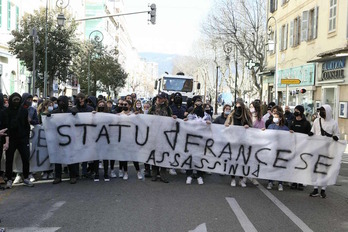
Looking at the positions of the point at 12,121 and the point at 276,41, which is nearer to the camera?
the point at 12,121

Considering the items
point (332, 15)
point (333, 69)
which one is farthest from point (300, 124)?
point (332, 15)

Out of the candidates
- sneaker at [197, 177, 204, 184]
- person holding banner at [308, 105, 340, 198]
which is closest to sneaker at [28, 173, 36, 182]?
sneaker at [197, 177, 204, 184]

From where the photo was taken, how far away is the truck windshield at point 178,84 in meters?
28.9

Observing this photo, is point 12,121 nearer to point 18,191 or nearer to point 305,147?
point 18,191

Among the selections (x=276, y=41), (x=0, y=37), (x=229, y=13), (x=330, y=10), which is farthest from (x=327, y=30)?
(x=0, y=37)

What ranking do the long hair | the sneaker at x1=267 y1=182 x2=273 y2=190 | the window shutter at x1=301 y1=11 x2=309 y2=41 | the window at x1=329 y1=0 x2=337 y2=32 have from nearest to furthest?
the sneaker at x1=267 y1=182 x2=273 y2=190, the long hair, the window at x1=329 y1=0 x2=337 y2=32, the window shutter at x1=301 y1=11 x2=309 y2=41

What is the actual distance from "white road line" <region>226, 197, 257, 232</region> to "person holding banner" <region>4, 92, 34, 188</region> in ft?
13.1

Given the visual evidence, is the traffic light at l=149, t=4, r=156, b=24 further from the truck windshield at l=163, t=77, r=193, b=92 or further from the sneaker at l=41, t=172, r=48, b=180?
the sneaker at l=41, t=172, r=48, b=180

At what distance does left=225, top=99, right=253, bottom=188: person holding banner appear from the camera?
31.8 feet

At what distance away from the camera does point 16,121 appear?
8.76m

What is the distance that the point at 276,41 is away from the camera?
35.2m

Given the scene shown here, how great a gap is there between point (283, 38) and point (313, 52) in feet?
25.9

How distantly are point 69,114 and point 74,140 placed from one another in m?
0.58

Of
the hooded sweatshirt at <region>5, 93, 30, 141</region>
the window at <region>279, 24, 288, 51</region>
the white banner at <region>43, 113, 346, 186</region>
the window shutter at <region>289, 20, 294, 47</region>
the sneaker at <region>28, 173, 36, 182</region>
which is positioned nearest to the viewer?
the hooded sweatshirt at <region>5, 93, 30, 141</region>
